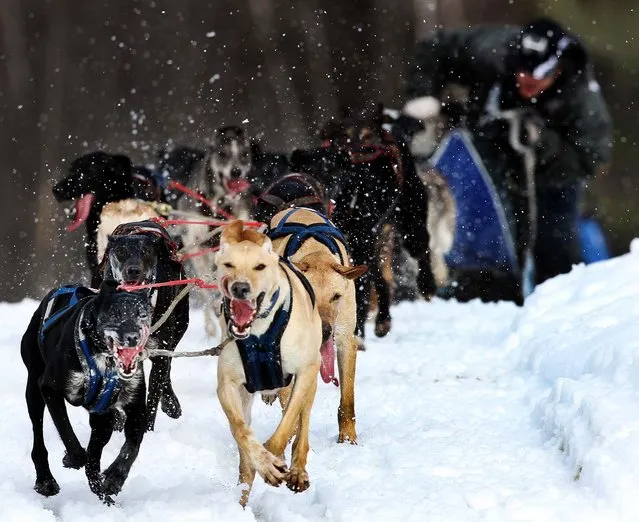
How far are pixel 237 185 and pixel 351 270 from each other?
430 cm

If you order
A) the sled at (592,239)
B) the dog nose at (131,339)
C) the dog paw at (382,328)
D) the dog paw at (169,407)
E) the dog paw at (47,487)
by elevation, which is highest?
the dog nose at (131,339)

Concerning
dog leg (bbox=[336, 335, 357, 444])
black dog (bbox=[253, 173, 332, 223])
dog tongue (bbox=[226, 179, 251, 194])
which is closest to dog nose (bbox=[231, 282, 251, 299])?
dog leg (bbox=[336, 335, 357, 444])

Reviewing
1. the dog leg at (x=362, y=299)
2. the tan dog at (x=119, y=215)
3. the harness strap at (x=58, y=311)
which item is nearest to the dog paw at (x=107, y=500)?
the harness strap at (x=58, y=311)

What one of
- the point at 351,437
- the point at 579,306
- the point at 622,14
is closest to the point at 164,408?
the point at 351,437

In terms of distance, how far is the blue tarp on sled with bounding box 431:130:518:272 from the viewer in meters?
12.0

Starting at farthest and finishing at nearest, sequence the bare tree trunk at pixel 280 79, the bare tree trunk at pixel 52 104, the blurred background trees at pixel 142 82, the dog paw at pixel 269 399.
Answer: the bare tree trunk at pixel 52 104, the bare tree trunk at pixel 280 79, the blurred background trees at pixel 142 82, the dog paw at pixel 269 399

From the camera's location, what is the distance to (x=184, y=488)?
498 cm

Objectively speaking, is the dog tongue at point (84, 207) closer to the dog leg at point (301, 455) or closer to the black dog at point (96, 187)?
the black dog at point (96, 187)

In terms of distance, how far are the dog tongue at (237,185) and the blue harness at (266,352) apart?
16.0 ft

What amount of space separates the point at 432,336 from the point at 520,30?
4.40 m

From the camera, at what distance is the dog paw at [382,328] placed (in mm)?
9211

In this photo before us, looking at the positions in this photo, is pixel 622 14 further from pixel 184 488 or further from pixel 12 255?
pixel 184 488

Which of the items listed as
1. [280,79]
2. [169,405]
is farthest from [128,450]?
[280,79]

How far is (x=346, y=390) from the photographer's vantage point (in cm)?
592
